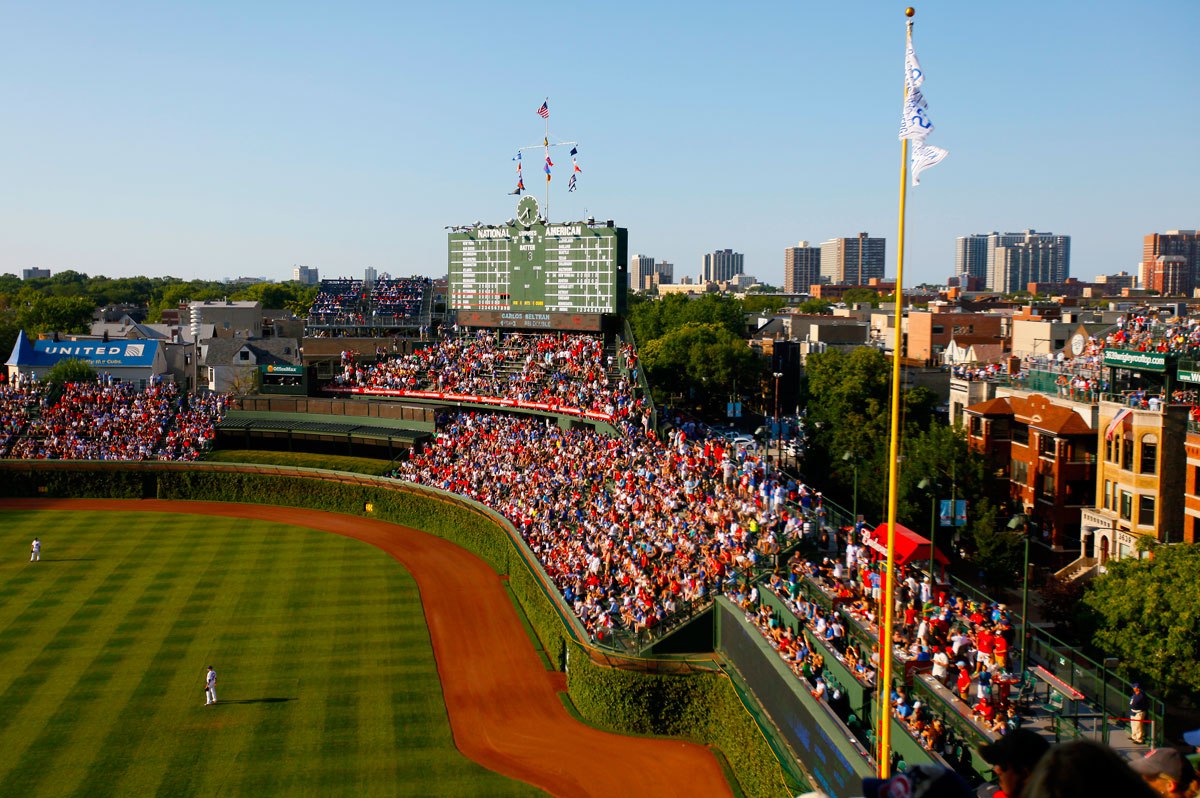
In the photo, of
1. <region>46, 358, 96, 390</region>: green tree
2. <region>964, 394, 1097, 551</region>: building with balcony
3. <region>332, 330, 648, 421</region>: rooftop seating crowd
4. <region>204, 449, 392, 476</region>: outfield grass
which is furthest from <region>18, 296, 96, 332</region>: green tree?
<region>964, 394, 1097, 551</region>: building with balcony

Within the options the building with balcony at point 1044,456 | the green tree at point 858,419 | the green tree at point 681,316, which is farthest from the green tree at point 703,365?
the building with balcony at point 1044,456

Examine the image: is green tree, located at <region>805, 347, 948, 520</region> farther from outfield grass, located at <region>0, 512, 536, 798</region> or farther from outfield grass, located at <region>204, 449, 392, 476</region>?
outfield grass, located at <region>204, 449, 392, 476</region>

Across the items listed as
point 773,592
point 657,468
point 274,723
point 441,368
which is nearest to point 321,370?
point 441,368

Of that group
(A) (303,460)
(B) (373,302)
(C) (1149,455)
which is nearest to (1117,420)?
(C) (1149,455)

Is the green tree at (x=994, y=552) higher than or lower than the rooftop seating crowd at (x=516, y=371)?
lower

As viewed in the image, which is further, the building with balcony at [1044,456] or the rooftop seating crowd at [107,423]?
the rooftop seating crowd at [107,423]

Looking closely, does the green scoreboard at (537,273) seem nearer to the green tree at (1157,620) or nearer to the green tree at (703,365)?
the green tree at (703,365)
